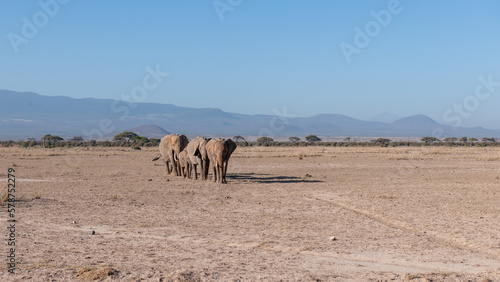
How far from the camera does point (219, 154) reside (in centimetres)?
2294

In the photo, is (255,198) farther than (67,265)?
Yes

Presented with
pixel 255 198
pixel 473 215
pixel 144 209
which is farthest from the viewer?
pixel 255 198

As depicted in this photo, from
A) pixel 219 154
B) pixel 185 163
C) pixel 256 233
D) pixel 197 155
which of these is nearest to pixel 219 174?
pixel 219 154

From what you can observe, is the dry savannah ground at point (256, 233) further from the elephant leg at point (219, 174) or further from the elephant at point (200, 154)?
the elephant at point (200, 154)

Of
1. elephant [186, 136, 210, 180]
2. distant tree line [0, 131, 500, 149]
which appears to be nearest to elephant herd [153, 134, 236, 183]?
elephant [186, 136, 210, 180]

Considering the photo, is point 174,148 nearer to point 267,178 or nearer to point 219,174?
point 219,174

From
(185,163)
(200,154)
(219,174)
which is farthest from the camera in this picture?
(185,163)

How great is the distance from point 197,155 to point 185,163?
4.84 feet

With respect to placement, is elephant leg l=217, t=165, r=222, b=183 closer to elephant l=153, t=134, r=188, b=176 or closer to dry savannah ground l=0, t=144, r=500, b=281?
dry savannah ground l=0, t=144, r=500, b=281

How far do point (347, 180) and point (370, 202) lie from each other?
7874 millimetres

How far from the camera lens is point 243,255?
9.87 meters

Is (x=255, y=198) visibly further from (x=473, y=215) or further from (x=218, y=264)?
(x=218, y=264)

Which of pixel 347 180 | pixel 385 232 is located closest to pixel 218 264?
pixel 385 232

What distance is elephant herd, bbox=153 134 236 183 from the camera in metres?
23.3
